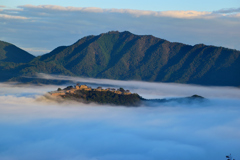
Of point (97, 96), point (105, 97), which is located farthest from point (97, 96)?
point (105, 97)

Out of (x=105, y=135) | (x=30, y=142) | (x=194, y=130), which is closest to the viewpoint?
(x=30, y=142)

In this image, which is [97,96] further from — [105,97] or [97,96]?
[105,97]

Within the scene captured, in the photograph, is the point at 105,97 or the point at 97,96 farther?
the point at 105,97

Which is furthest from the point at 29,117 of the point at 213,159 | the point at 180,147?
the point at 213,159

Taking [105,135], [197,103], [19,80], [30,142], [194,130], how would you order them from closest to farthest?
[30,142], [105,135], [194,130], [197,103], [19,80]

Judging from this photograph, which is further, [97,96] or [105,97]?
[105,97]

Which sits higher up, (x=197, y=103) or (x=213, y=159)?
(x=197, y=103)

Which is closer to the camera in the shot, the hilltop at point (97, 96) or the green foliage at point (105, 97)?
the hilltop at point (97, 96)

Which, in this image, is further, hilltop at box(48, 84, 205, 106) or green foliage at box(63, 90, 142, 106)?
green foliage at box(63, 90, 142, 106)

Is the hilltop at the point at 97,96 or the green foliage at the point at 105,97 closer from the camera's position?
the hilltop at the point at 97,96

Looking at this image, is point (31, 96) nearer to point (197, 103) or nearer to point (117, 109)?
point (117, 109)

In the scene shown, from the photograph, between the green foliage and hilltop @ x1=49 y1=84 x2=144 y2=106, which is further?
the green foliage
